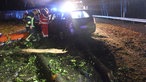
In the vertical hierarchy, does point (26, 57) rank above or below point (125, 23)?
below

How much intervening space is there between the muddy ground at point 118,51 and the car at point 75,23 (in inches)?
21.8

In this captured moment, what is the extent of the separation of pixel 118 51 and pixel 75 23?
3.10m

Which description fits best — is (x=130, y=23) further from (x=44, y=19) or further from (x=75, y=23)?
(x=44, y=19)

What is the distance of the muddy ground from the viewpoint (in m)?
7.73

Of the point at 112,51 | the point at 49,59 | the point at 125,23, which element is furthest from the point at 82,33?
the point at 125,23

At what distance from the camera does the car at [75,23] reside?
482 inches

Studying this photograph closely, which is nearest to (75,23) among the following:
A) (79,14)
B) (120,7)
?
(79,14)

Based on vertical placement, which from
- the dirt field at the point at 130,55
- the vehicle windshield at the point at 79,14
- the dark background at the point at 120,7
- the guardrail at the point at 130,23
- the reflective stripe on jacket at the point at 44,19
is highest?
the dark background at the point at 120,7

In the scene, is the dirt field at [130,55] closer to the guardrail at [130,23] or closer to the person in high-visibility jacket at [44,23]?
the guardrail at [130,23]

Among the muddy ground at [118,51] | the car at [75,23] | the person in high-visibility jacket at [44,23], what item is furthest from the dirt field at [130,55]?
the person in high-visibility jacket at [44,23]

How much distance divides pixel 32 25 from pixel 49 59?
273 inches

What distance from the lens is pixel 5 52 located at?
10.8 m

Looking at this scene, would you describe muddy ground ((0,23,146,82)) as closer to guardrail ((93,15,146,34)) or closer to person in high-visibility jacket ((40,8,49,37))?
guardrail ((93,15,146,34))

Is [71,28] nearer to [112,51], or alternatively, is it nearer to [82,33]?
[82,33]
